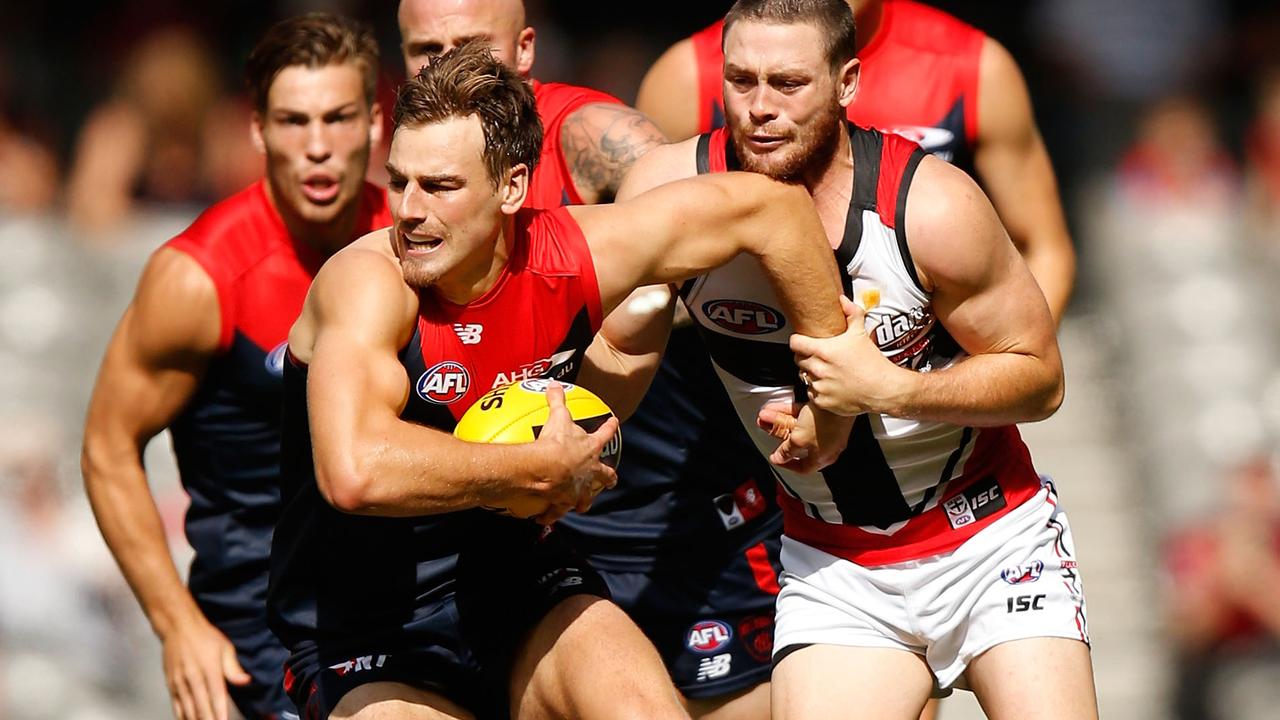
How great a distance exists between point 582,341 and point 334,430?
0.90m

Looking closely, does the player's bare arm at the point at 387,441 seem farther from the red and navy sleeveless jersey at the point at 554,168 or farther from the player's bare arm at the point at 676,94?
the player's bare arm at the point at 676,94

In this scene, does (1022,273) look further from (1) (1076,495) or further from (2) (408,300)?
(1) (1076,495)

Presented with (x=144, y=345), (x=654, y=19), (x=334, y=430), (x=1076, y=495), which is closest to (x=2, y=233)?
(x=654, y=19)

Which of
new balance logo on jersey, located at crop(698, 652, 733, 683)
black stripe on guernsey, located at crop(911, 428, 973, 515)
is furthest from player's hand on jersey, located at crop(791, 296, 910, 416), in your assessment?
new balance logo on jersey, located at crop(698, 652, 733, 683)

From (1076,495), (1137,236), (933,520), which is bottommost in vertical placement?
(1076,495)

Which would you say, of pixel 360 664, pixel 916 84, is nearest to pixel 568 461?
pixel 360 664

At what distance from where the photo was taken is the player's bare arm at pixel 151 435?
245 inches

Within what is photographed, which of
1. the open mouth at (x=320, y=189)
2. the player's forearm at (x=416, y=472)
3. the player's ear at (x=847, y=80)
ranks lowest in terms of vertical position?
the player's forearm at (x=416, y=472)

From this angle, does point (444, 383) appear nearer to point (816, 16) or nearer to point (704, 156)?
point (704, 156)

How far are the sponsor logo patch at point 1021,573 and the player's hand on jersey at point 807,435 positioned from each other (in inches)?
24.3

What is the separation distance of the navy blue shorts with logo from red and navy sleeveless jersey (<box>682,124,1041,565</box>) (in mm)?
2311

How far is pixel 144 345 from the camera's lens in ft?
20.5

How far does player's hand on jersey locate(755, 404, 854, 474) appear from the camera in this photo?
16.9 feet

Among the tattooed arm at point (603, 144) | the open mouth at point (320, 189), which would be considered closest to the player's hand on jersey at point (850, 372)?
the tattooed arm at point (603, 144)
